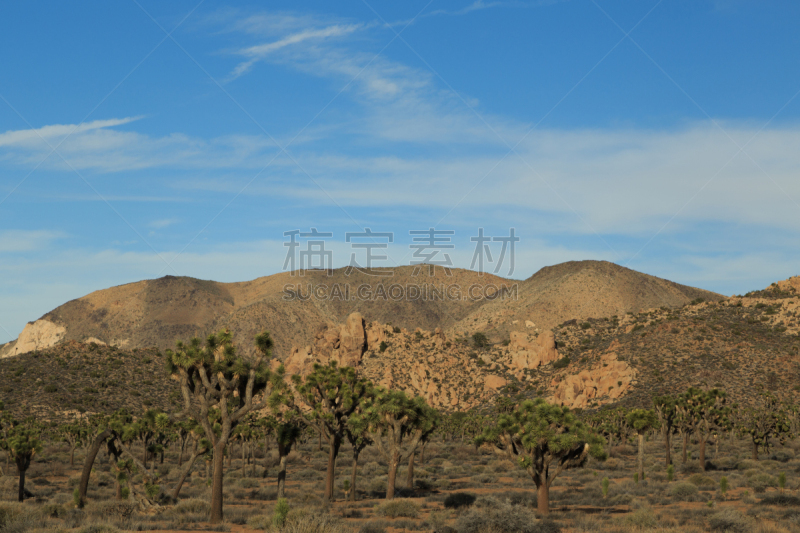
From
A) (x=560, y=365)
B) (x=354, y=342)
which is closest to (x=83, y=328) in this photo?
(x=354, y=342)

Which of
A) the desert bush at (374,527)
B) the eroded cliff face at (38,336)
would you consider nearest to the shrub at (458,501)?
the desert bush at (374,527)

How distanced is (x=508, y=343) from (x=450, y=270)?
89827mm

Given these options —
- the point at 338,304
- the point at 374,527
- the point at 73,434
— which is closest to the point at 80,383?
the point at 73,434

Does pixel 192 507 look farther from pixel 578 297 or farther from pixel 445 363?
pixel 578 297

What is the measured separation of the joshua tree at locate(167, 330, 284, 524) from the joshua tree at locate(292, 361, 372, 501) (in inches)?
342

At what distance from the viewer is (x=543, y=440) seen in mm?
23703

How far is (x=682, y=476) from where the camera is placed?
40125 mm

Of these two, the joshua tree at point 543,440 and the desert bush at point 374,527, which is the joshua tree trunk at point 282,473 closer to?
the desert bush at point 374,527

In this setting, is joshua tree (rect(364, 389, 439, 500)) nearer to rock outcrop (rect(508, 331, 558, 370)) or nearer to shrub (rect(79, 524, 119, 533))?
shrub (rect(79, 524, 119, 533))

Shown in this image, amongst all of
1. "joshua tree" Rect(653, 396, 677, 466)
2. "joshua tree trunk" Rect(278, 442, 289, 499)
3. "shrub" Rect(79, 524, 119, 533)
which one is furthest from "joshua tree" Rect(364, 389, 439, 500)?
"joshua tree" Rect(653, 396, 677, 466)

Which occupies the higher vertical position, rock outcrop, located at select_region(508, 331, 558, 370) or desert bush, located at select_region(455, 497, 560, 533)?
rock outcrop, located at select_region(508, 331, 558, 370)

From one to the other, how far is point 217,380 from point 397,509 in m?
9.39

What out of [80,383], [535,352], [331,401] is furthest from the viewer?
[535,352]

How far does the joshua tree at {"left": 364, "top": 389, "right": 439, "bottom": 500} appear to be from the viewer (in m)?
29.2
